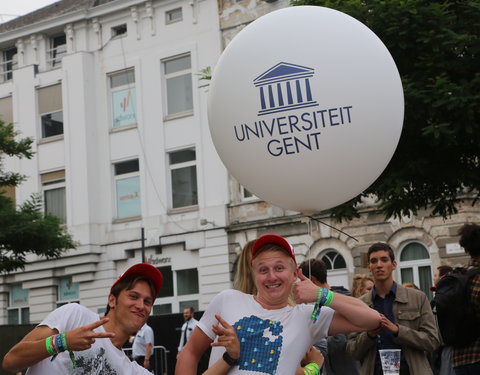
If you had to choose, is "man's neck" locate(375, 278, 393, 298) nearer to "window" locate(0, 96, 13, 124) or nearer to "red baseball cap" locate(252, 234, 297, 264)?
"red baseball cap" locate(252, 234, 297, 264)

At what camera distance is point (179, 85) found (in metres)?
30.0

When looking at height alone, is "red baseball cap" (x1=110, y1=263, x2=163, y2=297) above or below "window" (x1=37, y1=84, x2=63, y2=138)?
below

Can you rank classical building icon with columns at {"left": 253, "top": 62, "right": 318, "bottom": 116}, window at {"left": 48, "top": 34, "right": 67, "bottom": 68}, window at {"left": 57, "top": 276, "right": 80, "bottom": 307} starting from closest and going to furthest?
classical building icon with columns at {"left": 253, "top": 62, "right": 318, "bottom": 116}
window at {"left": 57, "top": 276, "right": 80, "bottom": 307}
window at {"left": 48, "top": 34, "right": 67, "bottom": 68}

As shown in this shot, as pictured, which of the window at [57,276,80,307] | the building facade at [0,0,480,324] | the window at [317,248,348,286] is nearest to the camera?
the window at [317,248,348,286]

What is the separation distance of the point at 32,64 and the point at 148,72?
4.87 metres

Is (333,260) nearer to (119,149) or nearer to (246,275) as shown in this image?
(119,149)

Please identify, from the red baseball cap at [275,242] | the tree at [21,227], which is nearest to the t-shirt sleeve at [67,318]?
the red baseball cap at [275,242]

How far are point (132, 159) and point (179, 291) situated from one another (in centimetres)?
462

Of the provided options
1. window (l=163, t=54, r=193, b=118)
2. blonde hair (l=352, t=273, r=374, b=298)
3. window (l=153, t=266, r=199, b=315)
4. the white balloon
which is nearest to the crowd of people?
the white balloon

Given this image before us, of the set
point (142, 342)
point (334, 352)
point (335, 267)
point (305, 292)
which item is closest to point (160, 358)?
point (142, 342)

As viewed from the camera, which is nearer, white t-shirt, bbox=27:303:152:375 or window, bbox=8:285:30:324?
white t-shirt, bbox=27:303:152:375

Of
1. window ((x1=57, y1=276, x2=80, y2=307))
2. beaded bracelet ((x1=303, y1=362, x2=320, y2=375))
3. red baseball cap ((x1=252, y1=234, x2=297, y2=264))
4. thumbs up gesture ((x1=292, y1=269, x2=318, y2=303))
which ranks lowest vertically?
beaded bracelet ((x1=303, y1=362, x2=320, y2=375))

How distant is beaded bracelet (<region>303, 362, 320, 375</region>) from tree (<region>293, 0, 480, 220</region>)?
9.70m

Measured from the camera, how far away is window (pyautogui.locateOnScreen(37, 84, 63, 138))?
32.3 metres
